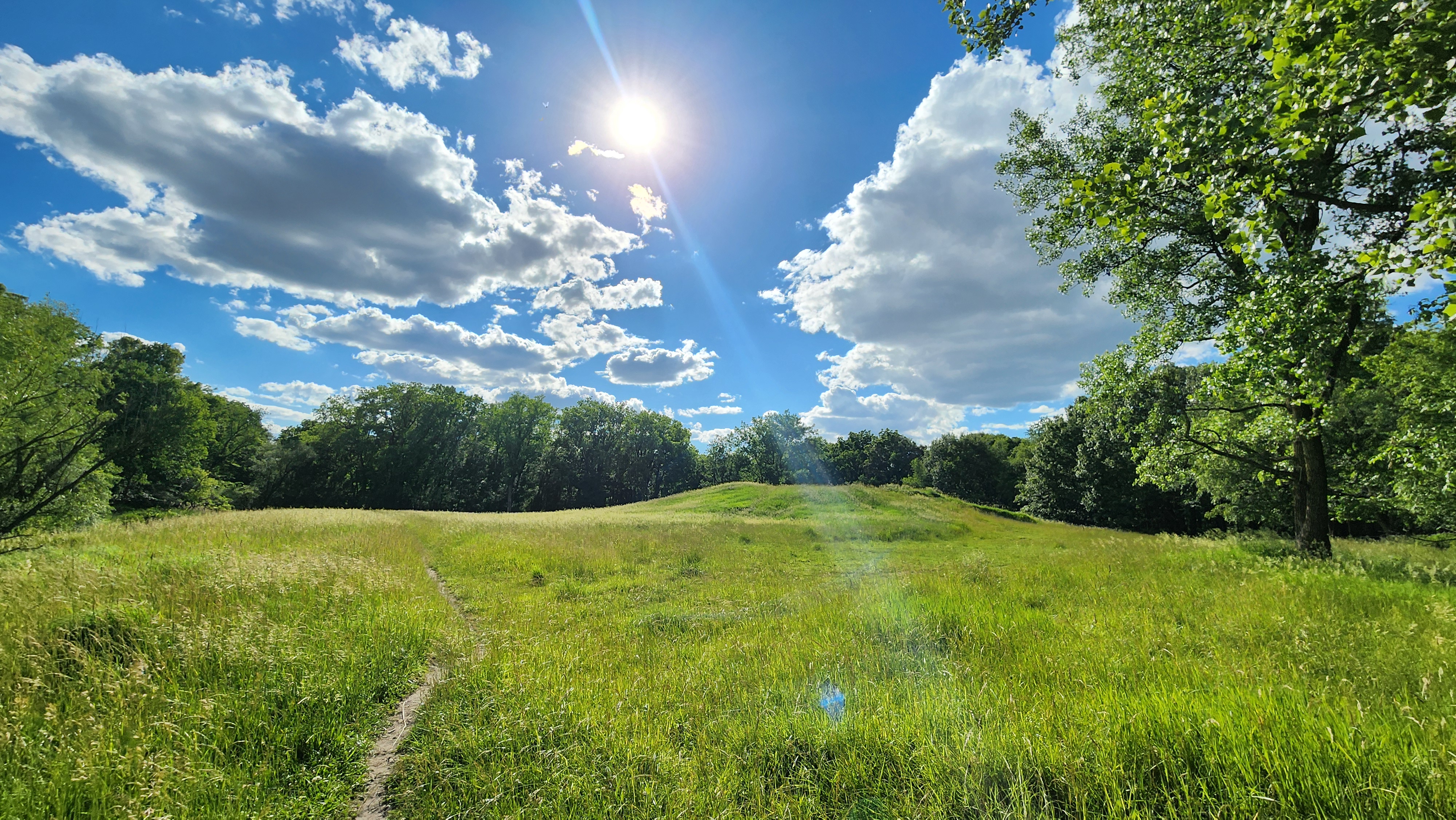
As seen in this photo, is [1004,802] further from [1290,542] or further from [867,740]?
[1290,542]

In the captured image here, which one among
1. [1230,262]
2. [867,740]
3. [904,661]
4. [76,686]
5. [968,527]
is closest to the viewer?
[867,740]

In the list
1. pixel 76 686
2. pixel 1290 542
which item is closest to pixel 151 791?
pixel 76 686

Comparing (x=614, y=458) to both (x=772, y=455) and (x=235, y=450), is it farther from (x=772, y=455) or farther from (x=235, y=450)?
(x=235, y=450)

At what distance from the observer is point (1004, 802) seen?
3.15m

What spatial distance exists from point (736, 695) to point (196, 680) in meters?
5.64

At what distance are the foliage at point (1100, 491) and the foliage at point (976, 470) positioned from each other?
861 inches

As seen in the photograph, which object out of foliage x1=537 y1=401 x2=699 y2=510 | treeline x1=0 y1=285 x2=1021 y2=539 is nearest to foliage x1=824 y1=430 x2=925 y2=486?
treeline x1=0 y1=285 x2=1021 y2=539

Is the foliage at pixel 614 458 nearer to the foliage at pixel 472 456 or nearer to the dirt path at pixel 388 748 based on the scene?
the foliage at pixel 472 456

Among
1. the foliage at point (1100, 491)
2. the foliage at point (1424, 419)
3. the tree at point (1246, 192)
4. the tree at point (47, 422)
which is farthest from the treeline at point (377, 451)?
the foliage at point (1100, 491)

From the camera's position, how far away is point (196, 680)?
4992 millimetres

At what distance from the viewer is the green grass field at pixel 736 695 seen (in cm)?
321

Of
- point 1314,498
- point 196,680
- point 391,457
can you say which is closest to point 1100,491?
point 1314,498

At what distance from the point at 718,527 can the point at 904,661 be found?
70.3 feet

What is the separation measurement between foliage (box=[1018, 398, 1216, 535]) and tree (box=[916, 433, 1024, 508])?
73.9 ft
